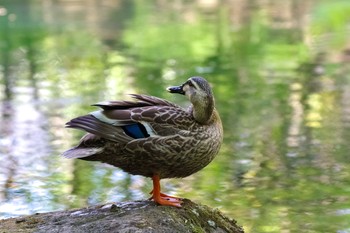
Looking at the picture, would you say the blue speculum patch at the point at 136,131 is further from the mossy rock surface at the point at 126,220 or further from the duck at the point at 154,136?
the mossy rock surface at the point at 126,220

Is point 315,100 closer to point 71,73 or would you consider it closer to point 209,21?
point 71,73

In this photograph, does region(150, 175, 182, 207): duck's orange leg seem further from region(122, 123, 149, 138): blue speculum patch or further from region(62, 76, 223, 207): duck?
region(122, 123, 149, 138): blue speculum patch

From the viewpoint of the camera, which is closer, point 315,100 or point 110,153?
point 110,153

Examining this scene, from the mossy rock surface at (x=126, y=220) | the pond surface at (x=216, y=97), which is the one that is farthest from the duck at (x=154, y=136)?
the pond surface at (x=216, y=97)

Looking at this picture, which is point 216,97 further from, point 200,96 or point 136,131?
point 136,131

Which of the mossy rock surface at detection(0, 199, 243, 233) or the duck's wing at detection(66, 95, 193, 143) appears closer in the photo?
the mossy rock surface at detection(0, 199, 243, 233)

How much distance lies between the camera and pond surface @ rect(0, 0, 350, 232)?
305 inches

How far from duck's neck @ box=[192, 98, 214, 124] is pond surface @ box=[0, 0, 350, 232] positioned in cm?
235

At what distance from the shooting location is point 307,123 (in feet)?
36.2

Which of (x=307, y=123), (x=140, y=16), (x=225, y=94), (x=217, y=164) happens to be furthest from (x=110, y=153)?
(x=140, y=16)

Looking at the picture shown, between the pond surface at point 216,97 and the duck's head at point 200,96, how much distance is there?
7.75 ft

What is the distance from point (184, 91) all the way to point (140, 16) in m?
23.2

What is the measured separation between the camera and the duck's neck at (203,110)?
184 inches

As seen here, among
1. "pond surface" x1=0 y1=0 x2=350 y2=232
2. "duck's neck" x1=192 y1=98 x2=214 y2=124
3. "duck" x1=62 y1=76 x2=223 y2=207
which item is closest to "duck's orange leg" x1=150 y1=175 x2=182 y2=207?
"duck" x1=62 y1=76 x2=223 y2=207
